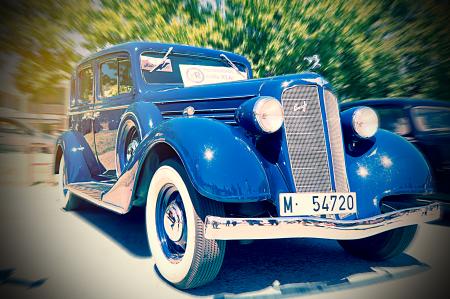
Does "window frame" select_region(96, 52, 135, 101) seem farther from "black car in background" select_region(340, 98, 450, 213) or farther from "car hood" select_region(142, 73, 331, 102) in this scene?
"black car in background" select_region(340, 98, 450, 213)

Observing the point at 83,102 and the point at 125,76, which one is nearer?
the point at 125,76

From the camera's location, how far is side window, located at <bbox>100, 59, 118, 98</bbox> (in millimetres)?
4593

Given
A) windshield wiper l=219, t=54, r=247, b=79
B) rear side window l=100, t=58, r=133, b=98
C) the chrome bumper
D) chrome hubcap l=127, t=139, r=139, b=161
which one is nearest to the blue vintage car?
the chrome bumper

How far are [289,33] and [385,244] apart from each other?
661cm

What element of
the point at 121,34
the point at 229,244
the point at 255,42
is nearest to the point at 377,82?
the point at 255,42

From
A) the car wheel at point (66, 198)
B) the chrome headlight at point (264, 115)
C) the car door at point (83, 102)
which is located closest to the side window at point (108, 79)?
the car door at point (83, 102)

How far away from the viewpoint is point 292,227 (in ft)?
7.55

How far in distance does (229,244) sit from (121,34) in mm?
8664

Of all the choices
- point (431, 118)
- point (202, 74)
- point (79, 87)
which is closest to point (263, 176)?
point (202, 74)

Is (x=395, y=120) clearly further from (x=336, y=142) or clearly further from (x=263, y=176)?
(x=263, y=176)

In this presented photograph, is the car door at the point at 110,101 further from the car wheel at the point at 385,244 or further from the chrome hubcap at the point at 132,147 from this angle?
the car wheel at the point at 385,244

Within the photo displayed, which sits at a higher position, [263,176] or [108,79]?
[108,79]

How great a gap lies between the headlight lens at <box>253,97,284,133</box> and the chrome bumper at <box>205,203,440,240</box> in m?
0.65

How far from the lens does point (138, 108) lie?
3703mm
